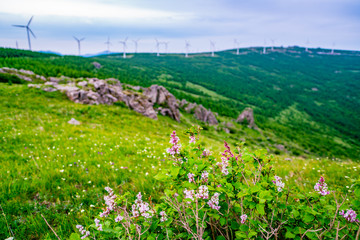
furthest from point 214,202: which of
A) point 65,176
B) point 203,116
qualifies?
point 203,116

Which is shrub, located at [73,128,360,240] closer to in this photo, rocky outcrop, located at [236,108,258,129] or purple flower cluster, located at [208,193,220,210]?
purple flower cluster, located at [208,193,220,210]

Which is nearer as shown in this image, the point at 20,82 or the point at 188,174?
the point at 188,174

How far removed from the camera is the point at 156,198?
5.23 metres

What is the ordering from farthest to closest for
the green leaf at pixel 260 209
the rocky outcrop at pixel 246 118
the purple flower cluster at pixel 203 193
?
1. the rocky outcrop at pixel 246 118
2. the purple flower cluster at pixel 203 193
3. the green leaf at pixel 260 209

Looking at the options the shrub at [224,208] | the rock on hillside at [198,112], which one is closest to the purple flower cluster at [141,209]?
the shrub at [224,208]

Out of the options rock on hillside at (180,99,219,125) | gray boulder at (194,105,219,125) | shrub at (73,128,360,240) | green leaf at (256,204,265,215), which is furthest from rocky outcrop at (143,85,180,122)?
green leaf at (256,204,265,215)

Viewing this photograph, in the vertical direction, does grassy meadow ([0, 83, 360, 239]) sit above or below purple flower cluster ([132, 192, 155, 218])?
below

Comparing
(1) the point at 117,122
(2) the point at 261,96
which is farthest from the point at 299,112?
(1) the point at 117,122

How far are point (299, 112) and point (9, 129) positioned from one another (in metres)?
203

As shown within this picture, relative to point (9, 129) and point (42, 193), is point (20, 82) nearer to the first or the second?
point (9, 129)

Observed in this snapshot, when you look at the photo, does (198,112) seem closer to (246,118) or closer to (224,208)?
(246,118)

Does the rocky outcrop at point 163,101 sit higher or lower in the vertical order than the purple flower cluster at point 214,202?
lower

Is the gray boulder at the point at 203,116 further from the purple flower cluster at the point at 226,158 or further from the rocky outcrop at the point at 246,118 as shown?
the purple flower cluster at the point at 226,158

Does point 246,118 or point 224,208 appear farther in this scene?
point 246,118
